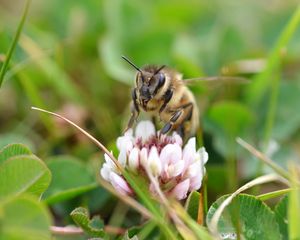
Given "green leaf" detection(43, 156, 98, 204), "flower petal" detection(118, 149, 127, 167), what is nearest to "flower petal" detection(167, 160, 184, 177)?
"flower petal" detection(118, 149, 127, 167)

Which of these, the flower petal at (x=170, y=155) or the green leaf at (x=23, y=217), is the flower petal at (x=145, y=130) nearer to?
the flower petal at (x=170, y=155)

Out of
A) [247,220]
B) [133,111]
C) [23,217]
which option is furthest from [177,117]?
[23,217]

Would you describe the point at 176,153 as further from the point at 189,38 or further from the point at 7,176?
the point at 189,38

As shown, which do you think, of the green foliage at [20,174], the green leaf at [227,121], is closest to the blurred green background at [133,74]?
the green leaf at [227,121]

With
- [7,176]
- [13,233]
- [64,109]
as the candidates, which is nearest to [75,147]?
[64,109]

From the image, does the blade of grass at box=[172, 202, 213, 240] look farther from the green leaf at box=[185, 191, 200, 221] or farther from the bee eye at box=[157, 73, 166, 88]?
the bee eye at box=[157, 73, 166, 88]
